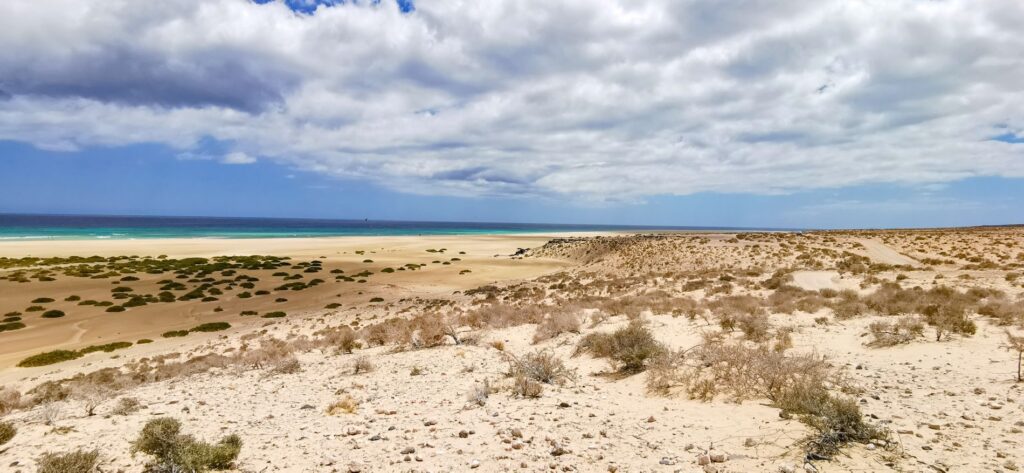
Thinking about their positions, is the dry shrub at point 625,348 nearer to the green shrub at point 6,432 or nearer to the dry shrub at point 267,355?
the dry shrub at point 267,355

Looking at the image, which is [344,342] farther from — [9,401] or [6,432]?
[6,432]

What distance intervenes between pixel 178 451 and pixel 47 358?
18.3 metres

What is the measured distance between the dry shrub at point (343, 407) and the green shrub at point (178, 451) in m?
1.88

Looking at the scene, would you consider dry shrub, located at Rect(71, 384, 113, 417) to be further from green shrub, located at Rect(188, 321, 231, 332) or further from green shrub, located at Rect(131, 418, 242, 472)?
green shrub, located at Rect(188, 321, 231, 332)

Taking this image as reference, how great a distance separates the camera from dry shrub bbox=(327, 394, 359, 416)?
8.33 metres

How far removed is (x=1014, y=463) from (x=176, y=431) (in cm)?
1028

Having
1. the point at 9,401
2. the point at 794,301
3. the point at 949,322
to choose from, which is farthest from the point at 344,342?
the point at 949,322

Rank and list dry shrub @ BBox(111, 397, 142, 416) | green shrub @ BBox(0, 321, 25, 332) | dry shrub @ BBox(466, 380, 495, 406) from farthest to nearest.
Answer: green shrub @ BBox(0, 321, 25, 332) → dry shrub @ BBox(111, 397, 142, 416) → dry shrub @ BBox(466, 380, 495, 406)

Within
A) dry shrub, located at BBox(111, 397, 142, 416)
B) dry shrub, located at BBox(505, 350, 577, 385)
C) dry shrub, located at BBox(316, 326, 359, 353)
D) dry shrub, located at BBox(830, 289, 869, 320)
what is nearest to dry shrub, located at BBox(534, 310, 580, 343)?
dry shrub, located at BBox(505, 350, 577, 385)

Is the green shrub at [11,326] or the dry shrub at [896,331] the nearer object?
the dry shrub at [896,331]

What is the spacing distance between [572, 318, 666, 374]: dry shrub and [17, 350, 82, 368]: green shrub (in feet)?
66.4

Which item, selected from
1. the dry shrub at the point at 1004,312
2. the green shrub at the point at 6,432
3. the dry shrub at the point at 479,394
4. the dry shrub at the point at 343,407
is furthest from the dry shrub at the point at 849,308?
the green shrub at the point at 6,432

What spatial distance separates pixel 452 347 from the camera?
1364 cm

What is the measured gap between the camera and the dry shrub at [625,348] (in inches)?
399
